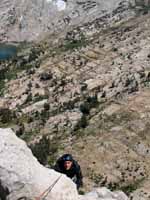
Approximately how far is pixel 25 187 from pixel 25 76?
125 ft

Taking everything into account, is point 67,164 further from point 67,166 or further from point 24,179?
point 24,179

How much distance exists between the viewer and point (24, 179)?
38.4 ft

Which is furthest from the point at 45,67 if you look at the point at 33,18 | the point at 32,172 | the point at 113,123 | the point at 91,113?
the point at 33,18

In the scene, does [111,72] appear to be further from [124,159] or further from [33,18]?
[33,18]

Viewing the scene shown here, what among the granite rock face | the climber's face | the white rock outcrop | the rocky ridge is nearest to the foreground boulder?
the white rock outcrop

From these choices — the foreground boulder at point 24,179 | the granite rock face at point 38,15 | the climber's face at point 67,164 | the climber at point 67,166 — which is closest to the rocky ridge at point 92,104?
the climber at point 67,166

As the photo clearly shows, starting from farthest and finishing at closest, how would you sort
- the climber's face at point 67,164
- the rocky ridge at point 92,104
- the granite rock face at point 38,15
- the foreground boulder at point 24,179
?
the granite rock face at point 38,15, the rocky ridge at point 92,104, the climber's face at point 67,164, the foreground boulder at point 24,179

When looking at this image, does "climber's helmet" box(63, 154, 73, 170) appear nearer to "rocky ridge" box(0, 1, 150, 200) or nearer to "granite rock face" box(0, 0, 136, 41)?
"rocky ridge" box(0, 1, 150, 200)

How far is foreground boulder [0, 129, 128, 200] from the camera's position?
11.7 metres

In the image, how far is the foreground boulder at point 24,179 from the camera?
11.7m

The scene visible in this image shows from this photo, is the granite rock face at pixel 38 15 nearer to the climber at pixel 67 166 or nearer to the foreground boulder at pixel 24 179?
the climber at pixel 67 166

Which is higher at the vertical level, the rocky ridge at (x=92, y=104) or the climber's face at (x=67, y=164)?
the climber's face at (x=67, y=164)

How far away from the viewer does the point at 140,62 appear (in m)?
41.3

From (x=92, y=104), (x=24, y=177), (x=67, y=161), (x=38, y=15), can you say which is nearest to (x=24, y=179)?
(x=24, y=177)
